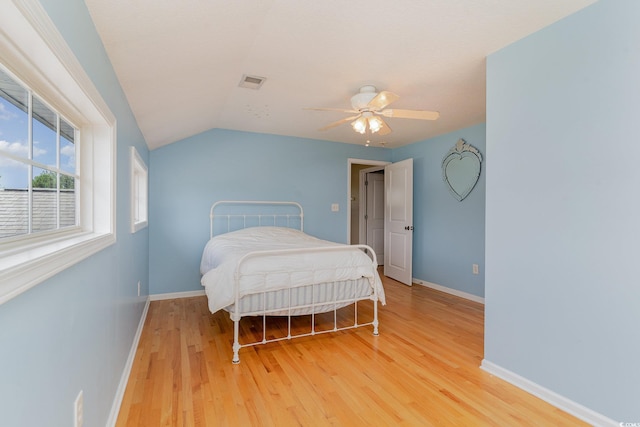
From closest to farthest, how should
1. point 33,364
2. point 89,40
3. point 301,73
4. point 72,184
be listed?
point 33,364 < point 89,40 < point 72,184 < point 301,73

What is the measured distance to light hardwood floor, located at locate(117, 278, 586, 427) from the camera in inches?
66.6

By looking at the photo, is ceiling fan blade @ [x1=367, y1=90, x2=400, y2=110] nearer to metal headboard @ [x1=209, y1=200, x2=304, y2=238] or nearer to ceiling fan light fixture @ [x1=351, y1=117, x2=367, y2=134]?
ceiling fan light fixture @ [x1=351, y1=117, x2=367, y2=134]

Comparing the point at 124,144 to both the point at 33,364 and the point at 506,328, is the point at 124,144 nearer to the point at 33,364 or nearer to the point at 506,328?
the point at 33,364

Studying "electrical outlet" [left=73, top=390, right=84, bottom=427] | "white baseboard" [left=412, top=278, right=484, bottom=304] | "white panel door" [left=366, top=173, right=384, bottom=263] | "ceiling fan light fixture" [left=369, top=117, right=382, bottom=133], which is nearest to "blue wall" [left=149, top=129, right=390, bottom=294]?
"white baseboard" [left=412, top=278, right=484, bottom=304]

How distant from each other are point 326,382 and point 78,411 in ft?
4.43

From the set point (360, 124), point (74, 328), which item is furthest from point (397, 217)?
point (74, 328)

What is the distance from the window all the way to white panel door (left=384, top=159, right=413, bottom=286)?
4073 mm

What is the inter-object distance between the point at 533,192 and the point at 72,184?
8.16ft

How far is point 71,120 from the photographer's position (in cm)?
143

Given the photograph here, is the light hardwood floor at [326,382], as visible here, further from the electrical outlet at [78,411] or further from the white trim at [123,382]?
the electrical outlet at [78,411]

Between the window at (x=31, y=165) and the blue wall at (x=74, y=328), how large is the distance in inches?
8.1

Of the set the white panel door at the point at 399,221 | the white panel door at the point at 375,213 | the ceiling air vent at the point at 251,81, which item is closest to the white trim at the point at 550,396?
the white panel door at the point at 399,221

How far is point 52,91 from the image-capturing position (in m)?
1.14

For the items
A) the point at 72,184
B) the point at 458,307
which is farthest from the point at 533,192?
the point at 72,184
